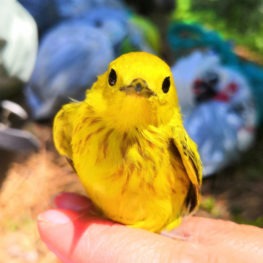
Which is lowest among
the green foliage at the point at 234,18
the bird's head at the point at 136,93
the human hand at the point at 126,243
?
the human hand at the point at 126,243

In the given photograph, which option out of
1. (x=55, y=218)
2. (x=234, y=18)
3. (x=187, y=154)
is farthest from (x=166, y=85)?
(x=234, y=18)

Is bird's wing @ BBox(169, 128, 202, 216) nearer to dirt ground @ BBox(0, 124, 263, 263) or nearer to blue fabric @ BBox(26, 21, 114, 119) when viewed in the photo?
dirt ground @ BBox(0, 124, 263, 263)

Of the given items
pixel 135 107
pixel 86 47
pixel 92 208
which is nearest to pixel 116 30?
pixel 86 47

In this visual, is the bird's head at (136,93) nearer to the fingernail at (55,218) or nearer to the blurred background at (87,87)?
the fingernail at (55,218)

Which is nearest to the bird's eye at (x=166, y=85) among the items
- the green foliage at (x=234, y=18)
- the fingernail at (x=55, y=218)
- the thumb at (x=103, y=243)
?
the thumb at (x=103, y=243)

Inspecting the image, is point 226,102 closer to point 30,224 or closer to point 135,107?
point 30,224

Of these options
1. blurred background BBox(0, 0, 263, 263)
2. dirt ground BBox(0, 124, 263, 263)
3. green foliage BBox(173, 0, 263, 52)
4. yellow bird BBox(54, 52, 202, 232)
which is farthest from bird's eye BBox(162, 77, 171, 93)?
green foliage BBox(173, 0, 263, 52)
